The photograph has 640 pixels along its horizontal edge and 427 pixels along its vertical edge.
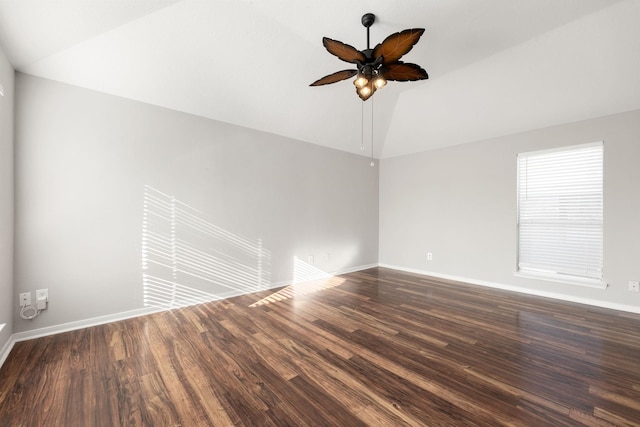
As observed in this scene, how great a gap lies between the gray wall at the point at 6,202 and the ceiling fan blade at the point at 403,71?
3.10 metres

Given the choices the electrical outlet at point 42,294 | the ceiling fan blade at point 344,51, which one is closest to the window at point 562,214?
the ceiling fan blade at point 344,51

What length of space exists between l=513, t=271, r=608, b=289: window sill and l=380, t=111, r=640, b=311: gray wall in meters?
0.06

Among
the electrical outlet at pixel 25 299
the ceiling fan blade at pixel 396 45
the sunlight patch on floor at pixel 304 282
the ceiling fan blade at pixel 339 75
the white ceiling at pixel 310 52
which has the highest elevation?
the white ceiling at pixel 310 52

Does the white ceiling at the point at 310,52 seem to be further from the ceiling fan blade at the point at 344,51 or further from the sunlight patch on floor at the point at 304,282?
the sunlight patch on floor at the point at 304,282

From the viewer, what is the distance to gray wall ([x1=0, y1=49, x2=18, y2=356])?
80.0 inches

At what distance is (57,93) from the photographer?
2.46 meters

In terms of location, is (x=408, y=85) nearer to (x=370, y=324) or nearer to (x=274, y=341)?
(x=370, y=324)

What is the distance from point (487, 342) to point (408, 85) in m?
3.41

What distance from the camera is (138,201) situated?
287cm

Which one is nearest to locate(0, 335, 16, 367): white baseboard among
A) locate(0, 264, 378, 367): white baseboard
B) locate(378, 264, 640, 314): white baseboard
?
locate(0, 264, 378, 367): white baseboard

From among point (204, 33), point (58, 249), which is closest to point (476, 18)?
point (204, 33)

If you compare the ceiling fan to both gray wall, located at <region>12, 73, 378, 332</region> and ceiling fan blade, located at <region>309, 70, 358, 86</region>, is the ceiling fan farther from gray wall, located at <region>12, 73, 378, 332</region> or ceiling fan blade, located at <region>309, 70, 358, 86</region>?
gray wall, located at <region>12, 73, 378, 332</region>

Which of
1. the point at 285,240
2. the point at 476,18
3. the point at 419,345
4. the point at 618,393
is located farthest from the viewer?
the point at 285,240

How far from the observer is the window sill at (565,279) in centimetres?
323
